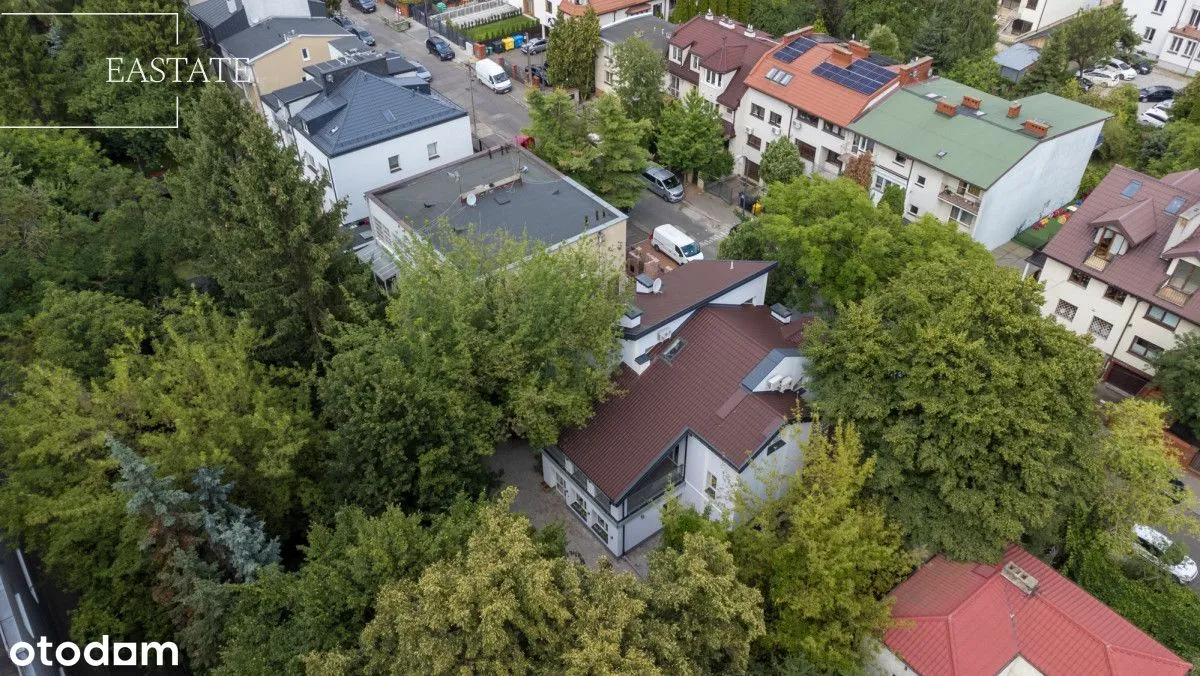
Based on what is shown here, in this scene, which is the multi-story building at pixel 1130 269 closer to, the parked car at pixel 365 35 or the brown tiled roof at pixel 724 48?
the brown tiled roof at pixel 724 48

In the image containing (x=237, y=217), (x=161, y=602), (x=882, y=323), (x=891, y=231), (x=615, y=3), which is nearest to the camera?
(x=161, y=602)

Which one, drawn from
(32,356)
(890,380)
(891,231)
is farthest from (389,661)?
(891,231)

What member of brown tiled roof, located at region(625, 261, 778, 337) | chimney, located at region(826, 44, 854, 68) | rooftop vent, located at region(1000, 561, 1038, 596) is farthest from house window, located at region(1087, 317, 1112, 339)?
chimney, located at region(826, 44, 854, 68)

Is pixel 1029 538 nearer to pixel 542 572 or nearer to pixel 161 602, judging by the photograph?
pixel 542 572

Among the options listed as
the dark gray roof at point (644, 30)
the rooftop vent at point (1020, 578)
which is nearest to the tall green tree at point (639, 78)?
the dark gray roof at point (644, 30)

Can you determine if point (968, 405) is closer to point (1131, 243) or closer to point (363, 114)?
point (1131, 243)

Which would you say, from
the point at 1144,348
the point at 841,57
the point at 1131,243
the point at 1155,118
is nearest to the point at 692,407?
the point at 1131,243
